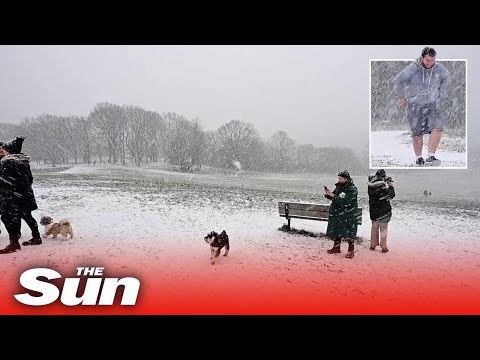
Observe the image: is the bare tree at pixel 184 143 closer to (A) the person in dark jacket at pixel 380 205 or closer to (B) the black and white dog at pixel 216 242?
(B) the black and white dog at pixel 216 242

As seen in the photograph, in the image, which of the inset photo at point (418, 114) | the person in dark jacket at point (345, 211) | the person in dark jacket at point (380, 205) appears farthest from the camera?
the inset photo at point (418, 114)

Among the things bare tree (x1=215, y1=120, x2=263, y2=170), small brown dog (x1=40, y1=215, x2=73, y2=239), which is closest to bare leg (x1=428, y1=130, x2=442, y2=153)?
bare tree (x1=215, y1=120, x2=263, y2=170)

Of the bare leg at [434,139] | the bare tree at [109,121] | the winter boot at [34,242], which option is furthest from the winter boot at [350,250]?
the winter boot at [34,242]

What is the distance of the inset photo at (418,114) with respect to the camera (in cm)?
446

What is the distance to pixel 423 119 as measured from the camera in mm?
4520

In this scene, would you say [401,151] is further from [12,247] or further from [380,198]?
[12,247]

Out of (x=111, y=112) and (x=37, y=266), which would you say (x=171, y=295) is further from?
(x=111, y=112)

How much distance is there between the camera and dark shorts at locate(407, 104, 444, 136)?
14.8 ft

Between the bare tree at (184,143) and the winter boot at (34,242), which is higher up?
the bare tree at (184,143)

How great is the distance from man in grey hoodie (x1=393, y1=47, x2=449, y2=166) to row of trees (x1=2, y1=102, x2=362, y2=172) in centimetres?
108

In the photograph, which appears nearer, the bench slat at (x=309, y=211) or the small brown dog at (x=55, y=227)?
the small brown dog at (x=55, y=227)

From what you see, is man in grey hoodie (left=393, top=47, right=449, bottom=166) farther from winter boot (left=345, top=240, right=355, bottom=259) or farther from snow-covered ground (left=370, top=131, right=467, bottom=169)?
winter boot (left=345, top=240, right=355, bottom=259)

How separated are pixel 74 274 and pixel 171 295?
1182 millimetres
